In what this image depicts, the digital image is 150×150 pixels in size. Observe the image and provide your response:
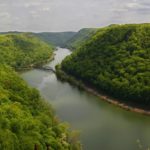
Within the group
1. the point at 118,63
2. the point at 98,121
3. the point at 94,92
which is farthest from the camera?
the point at 118,63

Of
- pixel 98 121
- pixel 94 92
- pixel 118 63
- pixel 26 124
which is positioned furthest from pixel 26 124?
pixel 118 63

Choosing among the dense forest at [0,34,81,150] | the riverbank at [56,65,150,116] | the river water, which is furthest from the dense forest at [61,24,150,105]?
the dense forest at [0,34,81,150]

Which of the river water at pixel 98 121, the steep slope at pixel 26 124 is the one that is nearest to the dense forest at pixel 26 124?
the steep slope at pixel 26 124

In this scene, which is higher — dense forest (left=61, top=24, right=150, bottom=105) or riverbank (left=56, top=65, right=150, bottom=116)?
dense forest (left=61, top=24, right=150, bottom=105)

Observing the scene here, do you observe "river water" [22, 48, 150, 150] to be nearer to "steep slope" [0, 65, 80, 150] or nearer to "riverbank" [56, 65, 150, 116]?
A: "riverbank" [56, 65, 150, 116]

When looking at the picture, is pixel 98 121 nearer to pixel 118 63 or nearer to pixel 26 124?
pixel 26 124
